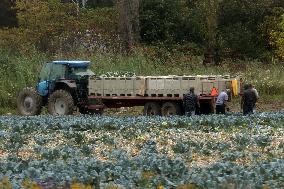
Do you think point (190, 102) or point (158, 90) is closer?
point (190, 102)

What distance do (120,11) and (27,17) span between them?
5.74 m

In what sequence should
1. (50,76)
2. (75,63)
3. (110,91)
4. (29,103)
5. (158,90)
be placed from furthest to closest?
(29,103) < (50,76) < (75,63) < (110,91) < (158,90)

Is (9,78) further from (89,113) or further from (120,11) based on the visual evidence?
(120,11)

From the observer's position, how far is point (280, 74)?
3272 cm

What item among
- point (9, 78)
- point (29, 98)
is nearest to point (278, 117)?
point (29, 98)

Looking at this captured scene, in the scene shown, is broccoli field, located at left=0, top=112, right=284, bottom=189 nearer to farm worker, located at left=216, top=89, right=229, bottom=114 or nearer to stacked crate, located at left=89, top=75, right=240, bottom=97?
farm worker, located at left=216, top=89, right=229, bottom=114

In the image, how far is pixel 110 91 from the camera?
24359 millimetres

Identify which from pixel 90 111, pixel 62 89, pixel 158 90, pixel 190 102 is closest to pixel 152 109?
pixel 158 90

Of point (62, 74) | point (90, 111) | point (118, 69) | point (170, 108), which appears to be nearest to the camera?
point (170, 108)

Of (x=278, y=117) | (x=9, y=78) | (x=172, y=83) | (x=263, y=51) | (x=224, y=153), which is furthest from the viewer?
(x=263, y=51)

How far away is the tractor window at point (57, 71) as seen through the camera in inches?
991

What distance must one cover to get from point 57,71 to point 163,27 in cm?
2234

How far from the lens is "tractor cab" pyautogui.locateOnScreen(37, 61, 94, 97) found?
2500 cm

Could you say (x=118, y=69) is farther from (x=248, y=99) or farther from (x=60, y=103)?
(x=248, y=99)
